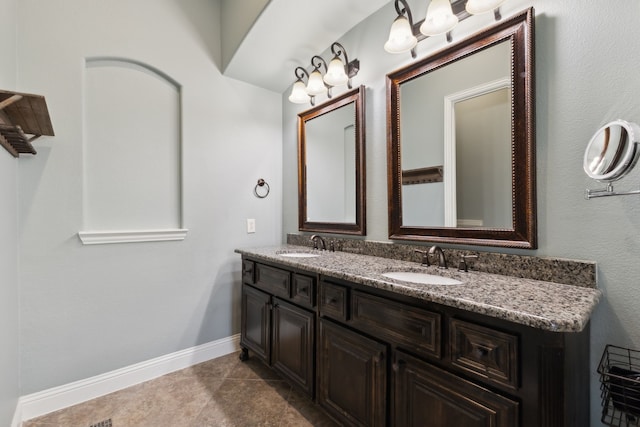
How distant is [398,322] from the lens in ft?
3.61

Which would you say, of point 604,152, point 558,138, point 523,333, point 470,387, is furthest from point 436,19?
point 470,387

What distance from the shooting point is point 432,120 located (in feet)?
5.13

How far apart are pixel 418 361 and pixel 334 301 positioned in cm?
46

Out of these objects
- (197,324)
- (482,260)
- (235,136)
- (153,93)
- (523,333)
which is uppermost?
(153,93)

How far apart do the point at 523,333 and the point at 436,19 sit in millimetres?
1369

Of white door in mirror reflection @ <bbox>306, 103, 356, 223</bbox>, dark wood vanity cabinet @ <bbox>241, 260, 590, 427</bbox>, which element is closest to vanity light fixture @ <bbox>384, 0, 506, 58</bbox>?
white door in mirror reflection @ <bbox>306, 103, 356, 223</bbox>

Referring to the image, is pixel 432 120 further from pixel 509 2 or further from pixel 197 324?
pixel 197 324

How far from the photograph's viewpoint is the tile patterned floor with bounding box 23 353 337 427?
1554mm

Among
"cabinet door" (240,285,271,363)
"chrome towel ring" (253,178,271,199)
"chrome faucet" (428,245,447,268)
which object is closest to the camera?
"chrome faucet" (428,245,447,268)

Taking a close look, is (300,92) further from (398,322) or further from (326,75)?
(398,322)

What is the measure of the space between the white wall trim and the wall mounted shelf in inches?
21.3

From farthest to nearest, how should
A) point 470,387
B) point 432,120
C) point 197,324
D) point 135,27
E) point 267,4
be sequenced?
point 197,324 < point 135,27 < point 267,4 < point 432,120 < point 470,387

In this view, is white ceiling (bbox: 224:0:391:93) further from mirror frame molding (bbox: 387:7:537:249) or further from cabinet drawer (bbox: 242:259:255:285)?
cabinet drawer (bbox: 242:259:255:285)

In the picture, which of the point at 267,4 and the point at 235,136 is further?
the point at 235,136
